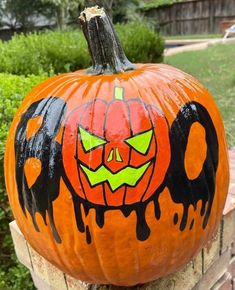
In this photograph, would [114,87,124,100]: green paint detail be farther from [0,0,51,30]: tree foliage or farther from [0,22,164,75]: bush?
[0,0,51,30]: tree foliage

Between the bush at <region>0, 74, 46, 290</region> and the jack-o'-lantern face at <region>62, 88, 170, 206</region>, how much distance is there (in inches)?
44.6

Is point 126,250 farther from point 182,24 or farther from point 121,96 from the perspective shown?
point 182,24

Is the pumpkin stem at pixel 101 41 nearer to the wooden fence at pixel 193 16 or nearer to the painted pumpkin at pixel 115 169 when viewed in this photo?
the painted pumpkin at pixel 115 169

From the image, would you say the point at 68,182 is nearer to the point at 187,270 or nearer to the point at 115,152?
the point at 115,152

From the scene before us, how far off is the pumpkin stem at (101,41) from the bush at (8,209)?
1.07 meters

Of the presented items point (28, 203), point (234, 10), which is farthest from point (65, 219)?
point (234, 10)

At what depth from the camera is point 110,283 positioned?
1589 millimetres

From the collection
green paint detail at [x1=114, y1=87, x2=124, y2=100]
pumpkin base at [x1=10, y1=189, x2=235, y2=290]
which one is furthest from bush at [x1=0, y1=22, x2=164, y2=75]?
green paint detail at [x1=114, y1=87, x2=124, y2=100]

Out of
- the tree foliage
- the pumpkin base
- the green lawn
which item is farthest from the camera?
the tree foliage

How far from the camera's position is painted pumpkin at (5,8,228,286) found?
136 cm

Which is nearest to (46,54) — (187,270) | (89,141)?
(187,270)

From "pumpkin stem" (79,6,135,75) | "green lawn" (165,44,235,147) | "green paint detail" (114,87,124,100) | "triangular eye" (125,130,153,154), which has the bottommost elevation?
"green lawn" (165,44,235,147)

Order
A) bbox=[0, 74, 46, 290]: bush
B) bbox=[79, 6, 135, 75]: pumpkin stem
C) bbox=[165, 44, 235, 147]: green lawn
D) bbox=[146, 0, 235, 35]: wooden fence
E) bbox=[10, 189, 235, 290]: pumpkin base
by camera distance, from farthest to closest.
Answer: bbox=[146, 0, 235, 35]: wooden fence, bbox=[165, 44, 235, 147]: green lawn, bbox=[0, 74, 46, 290]: bush, bbox=[10, 189, 235, 290]: pumpkin base, bbox=[79, 6, 135, 75]: pumpkin stem

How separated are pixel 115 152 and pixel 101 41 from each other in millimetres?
435
